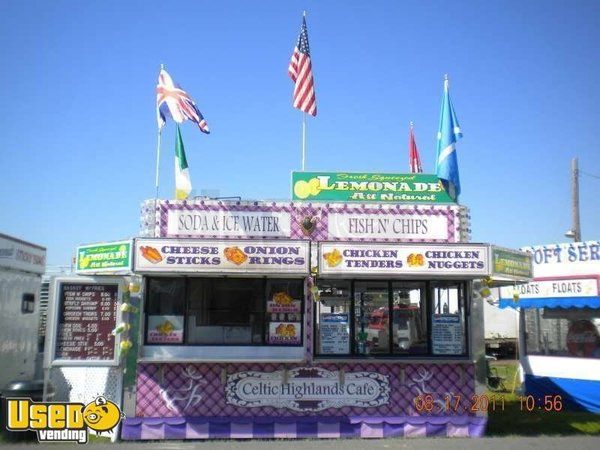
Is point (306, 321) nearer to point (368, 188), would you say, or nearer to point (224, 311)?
point (224, 311)

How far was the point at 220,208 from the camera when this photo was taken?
10.3m

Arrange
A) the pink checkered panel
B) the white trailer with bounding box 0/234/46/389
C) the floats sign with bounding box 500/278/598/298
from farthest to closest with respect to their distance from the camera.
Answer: the floats sign with bounding box 500/278/598/298, the white trailer with bounding box 0/234/46/389, the pink checkered panel

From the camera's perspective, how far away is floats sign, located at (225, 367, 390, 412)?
9898 millimetres

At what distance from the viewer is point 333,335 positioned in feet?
33.4

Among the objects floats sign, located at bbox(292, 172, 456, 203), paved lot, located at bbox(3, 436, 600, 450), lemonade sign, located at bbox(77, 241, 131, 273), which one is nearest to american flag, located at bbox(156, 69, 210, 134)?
floats sign, located at bbox(292, 172, 456, 203)

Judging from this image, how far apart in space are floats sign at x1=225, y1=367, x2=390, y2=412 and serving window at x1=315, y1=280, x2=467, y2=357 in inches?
17.3

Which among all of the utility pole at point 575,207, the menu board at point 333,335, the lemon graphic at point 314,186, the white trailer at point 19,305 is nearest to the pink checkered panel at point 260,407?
the menu board at point 333,335

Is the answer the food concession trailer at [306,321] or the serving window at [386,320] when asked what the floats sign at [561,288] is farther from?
the serving window at [386,320]

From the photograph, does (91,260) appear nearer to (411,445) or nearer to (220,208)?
(220,208)

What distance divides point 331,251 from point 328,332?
1.61 m

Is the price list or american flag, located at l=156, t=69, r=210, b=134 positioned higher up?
american flag, located at l=156, t=69, r=210, b=134

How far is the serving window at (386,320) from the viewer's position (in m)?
10.2

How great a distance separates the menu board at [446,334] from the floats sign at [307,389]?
1161 millimetres

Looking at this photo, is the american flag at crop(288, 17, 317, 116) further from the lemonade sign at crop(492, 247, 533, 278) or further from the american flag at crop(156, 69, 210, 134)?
the lemonade sign at crop(492, 247, 533, 278)
